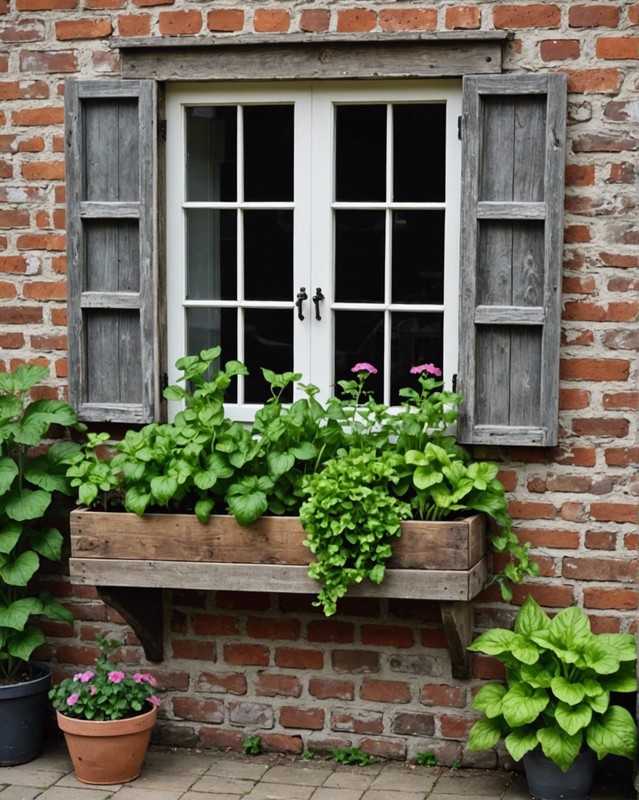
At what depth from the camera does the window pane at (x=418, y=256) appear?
472cm

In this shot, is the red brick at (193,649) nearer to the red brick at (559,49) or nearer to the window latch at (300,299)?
the window latch at (300,299)

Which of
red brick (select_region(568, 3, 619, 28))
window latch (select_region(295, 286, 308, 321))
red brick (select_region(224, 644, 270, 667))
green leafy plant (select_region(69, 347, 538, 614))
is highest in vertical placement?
red brick (select_region(568, 3, 619, 28))

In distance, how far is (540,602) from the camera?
4637 mm

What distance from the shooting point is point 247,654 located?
4.92 metres

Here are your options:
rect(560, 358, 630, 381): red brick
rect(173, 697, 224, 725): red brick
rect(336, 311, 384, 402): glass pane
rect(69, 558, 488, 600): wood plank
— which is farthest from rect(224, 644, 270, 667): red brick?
rect(560, 358, 630, 381): red brick

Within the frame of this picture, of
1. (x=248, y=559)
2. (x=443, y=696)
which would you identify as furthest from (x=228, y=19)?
(x=443, y=696)

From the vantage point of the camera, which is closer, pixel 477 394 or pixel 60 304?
pixel 477 394

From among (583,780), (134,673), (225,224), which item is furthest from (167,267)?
(583,780)

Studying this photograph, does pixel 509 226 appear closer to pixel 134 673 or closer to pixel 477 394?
pixel 477 394

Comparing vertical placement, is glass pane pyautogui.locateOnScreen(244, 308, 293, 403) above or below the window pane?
below

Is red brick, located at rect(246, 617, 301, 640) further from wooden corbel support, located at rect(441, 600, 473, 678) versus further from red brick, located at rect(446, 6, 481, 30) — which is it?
red brick, located at rect(446, 6, 481, 30)

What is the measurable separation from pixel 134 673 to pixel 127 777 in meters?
0.48

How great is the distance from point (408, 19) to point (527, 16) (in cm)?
41

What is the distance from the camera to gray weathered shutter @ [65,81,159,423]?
4770 millimetres
